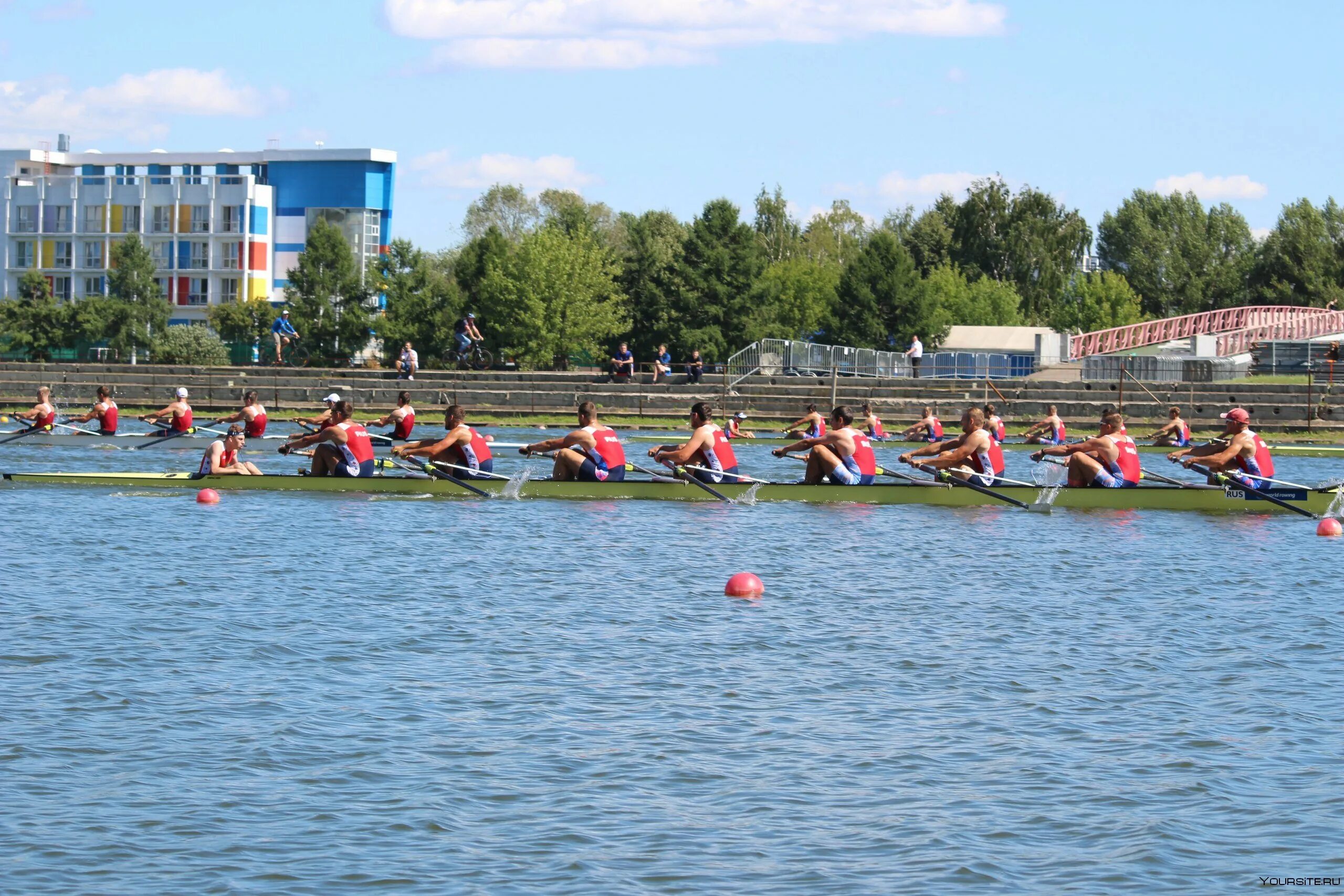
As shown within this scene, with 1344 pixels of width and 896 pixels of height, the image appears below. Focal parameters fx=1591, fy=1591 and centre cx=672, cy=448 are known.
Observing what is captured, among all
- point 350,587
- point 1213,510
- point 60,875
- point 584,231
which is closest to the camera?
point 60,875

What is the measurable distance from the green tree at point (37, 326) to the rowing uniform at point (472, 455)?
51.0 meters

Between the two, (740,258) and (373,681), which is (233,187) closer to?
(740,258)

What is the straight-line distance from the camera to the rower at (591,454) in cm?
2116

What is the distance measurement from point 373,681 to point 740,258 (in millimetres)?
47797

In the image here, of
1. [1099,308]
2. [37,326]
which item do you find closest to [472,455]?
[37,326]

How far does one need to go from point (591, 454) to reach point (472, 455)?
1.94 meters

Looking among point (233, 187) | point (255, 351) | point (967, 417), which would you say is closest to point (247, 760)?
point (967, 417)

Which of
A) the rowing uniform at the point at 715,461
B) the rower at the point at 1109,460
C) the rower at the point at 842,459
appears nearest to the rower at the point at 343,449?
the rowing uniform at the point at 715,461

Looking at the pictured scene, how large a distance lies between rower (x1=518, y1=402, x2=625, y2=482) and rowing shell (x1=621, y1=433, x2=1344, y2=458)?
12.4 metres

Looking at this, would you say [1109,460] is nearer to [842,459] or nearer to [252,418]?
[842,459]

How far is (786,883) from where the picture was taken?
7.43 m

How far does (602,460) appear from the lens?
2117 centimetres

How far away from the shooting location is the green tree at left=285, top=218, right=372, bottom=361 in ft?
207

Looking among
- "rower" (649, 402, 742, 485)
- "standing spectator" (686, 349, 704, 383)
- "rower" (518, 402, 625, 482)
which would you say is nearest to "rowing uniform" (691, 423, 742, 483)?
"rower" (649, 402, 742, 485)
